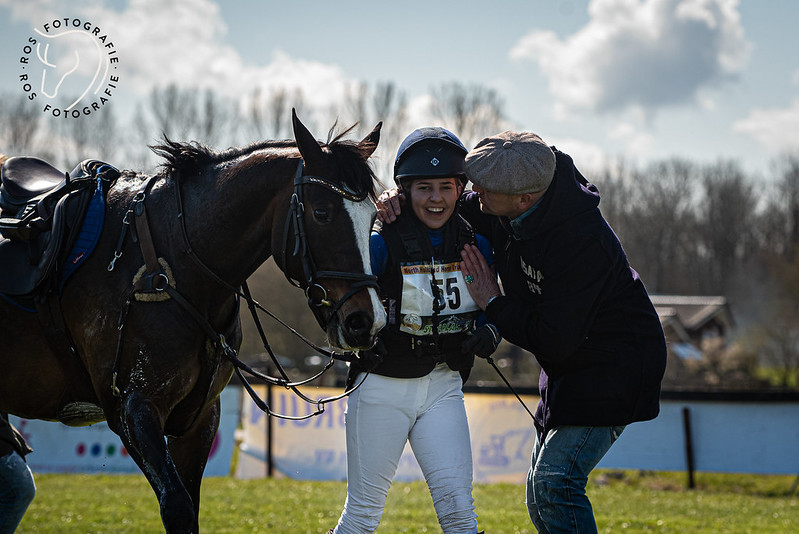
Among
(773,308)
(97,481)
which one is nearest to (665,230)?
(773,308)

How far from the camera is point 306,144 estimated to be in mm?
3322

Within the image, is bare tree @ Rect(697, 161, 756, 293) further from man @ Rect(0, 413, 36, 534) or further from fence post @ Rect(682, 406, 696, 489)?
man @ Rect(0, 413, 36, 534)

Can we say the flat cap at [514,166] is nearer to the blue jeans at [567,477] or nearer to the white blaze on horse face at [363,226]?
the white blaze on horse face at [363,226]

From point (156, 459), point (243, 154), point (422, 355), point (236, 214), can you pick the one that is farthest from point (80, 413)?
point (422, 355)

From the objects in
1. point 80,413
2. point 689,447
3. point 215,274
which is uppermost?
point 215,274

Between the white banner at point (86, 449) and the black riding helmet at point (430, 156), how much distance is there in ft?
29.2

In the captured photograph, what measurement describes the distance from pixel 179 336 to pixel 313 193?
2.95 ft

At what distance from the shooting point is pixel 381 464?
340 cm

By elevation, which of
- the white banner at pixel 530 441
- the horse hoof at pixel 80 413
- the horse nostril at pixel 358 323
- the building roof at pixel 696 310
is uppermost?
the building roof at pixel 696 310

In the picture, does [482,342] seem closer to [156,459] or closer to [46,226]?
[156,459]

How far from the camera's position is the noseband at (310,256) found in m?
3.15

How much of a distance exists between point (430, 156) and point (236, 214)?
37.4 inches

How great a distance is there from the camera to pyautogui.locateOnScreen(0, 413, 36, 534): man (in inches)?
161

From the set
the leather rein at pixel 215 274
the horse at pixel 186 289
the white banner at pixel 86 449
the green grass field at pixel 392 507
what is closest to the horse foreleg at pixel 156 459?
the horse at pixel 186 289
